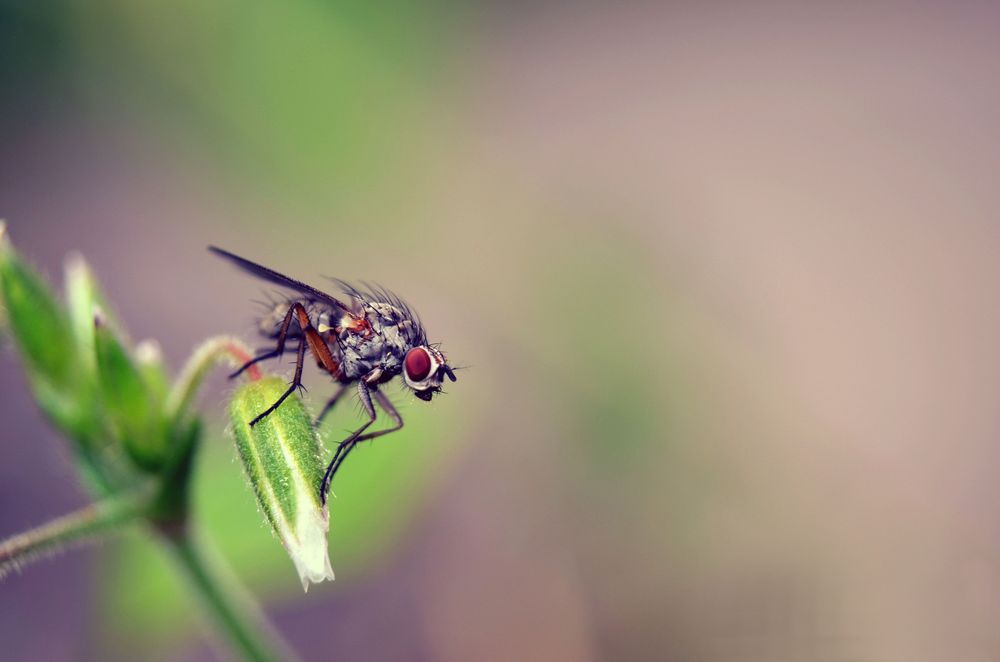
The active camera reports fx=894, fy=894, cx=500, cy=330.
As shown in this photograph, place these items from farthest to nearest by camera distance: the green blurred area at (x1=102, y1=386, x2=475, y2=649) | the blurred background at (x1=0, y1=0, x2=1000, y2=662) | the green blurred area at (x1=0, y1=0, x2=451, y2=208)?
the green blurred area at (x1=0, y1=0, x2=451, y2=208)
the blurred background at (x1=0, y1=0, x2=1000, y2=662)
the green blurred area at (x1=102, y1=386, x2=475, y2=649)

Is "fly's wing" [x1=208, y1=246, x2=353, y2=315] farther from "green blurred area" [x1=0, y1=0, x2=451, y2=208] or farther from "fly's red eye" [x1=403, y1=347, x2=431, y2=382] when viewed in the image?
"green blurred area" [x1=0, y1=0, x2=451, y2=208]

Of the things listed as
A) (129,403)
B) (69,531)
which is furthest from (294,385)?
(69,531)

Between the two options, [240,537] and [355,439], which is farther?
[240,537]

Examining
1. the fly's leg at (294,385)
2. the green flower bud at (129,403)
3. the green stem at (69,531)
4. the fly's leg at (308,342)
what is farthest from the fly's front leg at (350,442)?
the green stem at (69,531)

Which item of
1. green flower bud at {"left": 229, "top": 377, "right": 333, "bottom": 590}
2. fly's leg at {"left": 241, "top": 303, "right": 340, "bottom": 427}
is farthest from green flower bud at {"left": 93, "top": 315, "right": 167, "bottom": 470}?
fly's leg at {"left": 241, "top": 303, "right": 340, "bottom": 427}

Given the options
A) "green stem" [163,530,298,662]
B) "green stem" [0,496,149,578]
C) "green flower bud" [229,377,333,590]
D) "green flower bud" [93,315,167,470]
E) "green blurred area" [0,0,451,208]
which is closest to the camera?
"green flower bud" [229,377,333,590]

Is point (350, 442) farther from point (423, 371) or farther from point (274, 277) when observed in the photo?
point (274, 277)
